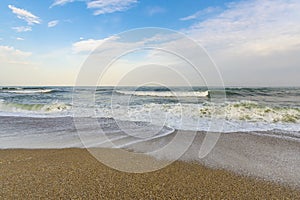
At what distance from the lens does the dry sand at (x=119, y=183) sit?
316cm

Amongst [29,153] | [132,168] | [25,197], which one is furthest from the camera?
[29,153]

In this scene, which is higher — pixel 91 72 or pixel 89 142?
pixel 91 72

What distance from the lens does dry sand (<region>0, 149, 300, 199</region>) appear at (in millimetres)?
3158

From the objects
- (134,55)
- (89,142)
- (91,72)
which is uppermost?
(134,55)

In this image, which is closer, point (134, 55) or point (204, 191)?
point (204, 191)

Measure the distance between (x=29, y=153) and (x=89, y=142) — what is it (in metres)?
1.59

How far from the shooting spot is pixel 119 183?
3.51 m

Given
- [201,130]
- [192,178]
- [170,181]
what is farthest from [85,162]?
[201,130]

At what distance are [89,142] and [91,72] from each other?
2.53 m

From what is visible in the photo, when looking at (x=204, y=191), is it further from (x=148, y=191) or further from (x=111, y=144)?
(x=111, y=144)

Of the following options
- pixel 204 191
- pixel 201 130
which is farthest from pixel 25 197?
pixel 201 130

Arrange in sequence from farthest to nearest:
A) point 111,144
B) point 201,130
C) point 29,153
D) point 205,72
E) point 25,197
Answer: point 201,130 → point 111,144 → point 29,153 → point 205,72 → point 25,197

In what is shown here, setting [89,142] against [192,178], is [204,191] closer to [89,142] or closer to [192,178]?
[192,178]

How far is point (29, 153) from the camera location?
5.14 metres
